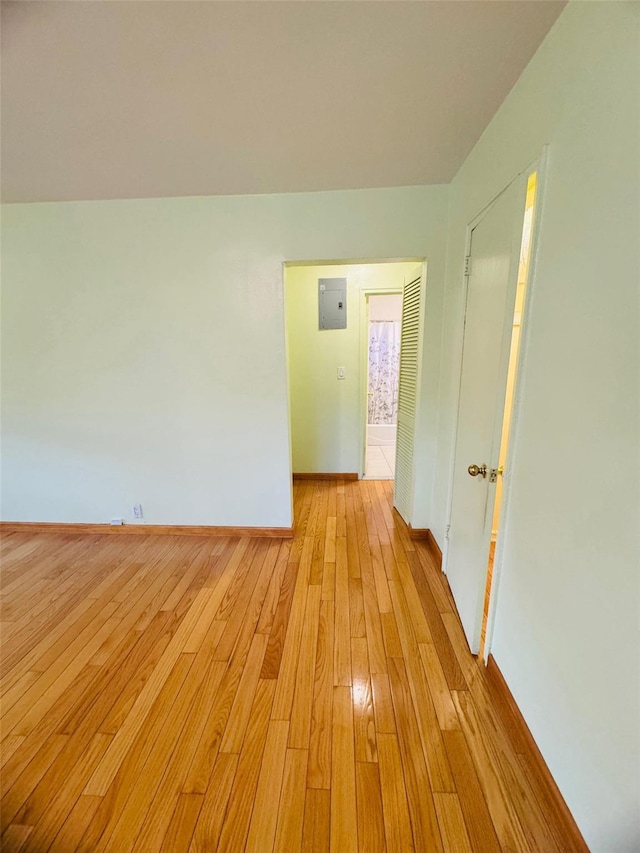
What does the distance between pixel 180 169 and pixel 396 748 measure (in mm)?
2899

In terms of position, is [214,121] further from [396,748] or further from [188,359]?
[396,748]

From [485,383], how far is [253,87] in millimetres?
1536

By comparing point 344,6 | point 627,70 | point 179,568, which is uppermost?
point 344,6

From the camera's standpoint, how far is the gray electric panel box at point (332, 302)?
3.08m

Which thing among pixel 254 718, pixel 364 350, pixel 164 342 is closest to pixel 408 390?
pixel 364 350

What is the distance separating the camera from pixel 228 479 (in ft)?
7.94

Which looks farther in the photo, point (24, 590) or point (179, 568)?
point (179, 568)

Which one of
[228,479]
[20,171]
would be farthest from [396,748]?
[20,171]

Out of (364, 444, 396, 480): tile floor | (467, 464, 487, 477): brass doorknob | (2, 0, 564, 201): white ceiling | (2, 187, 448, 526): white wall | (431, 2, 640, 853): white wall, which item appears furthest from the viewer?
(364, 444, 396, 480): tile floor

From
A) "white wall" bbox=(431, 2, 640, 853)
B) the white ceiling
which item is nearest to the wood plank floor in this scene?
"white wall" bbox=(431, 2, 640, 853)

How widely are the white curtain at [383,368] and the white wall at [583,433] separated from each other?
406cm

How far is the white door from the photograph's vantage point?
1212 mm

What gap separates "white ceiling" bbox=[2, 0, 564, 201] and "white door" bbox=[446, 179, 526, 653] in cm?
46

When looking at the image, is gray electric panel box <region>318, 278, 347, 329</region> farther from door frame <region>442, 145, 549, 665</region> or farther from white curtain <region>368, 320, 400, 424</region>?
white curtain <region>368, 320, 400, 424</region>
